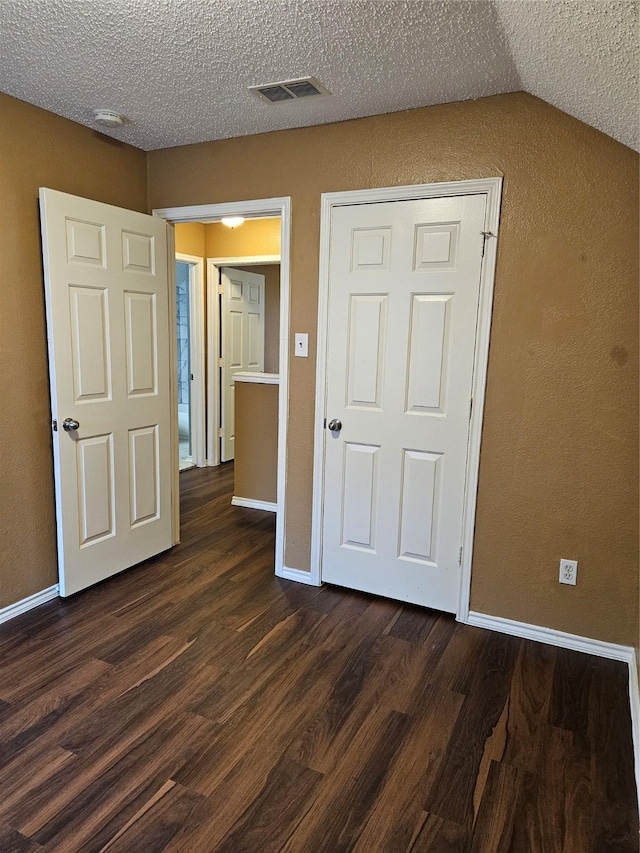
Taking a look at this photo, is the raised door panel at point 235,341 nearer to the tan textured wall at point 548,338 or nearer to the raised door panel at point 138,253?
the raised door panel at point 138,253

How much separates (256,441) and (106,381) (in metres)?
1.55

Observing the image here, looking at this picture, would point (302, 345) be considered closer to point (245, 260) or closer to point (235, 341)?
point (245, 260)

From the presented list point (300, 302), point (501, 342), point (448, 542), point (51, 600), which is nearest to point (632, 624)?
point (448, 542)

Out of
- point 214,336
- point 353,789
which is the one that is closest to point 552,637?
point 353,789

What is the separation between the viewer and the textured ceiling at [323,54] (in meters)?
1.61

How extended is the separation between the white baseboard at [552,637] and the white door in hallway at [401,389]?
165mm

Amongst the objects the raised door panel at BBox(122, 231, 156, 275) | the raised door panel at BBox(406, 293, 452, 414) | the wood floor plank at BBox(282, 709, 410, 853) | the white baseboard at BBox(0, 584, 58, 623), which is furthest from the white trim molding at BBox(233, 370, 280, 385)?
the wood floor plank at BBox(282, 709, 410, 853)

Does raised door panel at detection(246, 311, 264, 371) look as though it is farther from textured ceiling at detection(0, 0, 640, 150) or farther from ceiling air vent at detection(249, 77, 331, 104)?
ceiling air vent at detection(249, 77, 331, 104)

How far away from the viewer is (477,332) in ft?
8.14

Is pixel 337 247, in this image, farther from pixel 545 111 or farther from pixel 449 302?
pixel 545 111

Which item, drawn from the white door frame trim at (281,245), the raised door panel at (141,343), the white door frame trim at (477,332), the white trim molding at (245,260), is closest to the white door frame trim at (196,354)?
the white trim molding at (245,260)

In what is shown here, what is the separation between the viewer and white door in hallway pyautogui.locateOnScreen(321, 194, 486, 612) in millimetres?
2520

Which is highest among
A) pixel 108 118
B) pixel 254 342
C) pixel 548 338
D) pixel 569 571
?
pixel 108 118

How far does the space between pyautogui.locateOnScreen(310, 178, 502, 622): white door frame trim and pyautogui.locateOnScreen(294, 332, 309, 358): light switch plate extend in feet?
0.26
